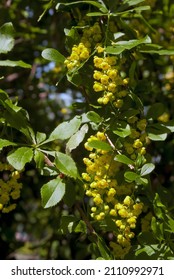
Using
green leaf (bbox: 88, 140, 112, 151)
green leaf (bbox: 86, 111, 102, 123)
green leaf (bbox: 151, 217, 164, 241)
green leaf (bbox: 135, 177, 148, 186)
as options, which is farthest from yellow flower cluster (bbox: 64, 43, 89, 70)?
green leaf (bbox: 151, 217, 164, 241)

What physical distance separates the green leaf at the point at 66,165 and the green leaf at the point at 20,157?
7cm

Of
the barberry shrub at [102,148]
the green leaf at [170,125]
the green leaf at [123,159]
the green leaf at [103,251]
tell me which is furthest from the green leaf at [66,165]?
the green leaf at [170,125]

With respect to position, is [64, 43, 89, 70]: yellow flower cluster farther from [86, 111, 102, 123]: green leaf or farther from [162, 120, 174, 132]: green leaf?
[162, 120, 174, 132]: green leaf

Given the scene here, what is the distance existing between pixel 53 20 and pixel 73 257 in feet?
3.71

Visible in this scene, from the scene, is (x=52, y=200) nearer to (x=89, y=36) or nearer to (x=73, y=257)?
(x=89, y=36)

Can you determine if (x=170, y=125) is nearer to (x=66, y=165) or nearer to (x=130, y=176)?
(x=130, y=176)

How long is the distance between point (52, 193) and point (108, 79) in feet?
1.10

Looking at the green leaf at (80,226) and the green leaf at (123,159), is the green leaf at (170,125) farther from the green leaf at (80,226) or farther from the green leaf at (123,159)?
the green leaf at (80,226)

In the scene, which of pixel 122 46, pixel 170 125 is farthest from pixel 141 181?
pixel 122 46

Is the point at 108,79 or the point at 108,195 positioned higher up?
the point at 108,79

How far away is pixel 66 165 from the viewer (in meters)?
1.31

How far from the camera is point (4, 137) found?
1483 mm

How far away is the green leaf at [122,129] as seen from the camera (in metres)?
1.33
